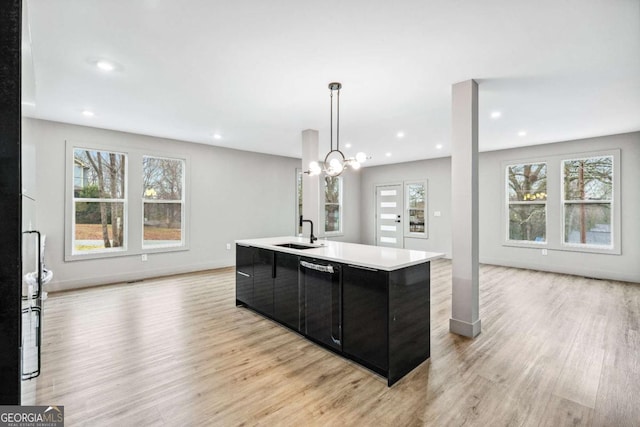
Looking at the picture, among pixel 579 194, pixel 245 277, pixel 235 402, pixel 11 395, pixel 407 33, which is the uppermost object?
pixel 407 33

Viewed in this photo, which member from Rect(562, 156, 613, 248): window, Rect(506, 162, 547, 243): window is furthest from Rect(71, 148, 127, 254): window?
Rect(562, 156, 613, 248): window

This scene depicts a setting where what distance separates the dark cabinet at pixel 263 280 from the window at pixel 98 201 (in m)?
3.14

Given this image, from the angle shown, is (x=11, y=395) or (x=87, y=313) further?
(x=87, y=313)

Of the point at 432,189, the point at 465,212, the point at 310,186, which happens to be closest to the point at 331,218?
the point at 432,189

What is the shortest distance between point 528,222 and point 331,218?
476 cm

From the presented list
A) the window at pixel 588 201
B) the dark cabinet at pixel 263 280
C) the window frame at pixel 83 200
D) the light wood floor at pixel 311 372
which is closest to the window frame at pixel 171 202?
the window frame at pixel 83 200

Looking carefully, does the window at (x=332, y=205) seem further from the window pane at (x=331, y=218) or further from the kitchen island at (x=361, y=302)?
the kitchen island at (x=361, y=302)

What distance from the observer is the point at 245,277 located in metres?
3.80

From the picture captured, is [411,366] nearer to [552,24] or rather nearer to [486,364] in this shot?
[486,364]

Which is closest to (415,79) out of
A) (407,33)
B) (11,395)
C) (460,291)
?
(407,33)

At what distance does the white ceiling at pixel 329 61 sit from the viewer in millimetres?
2066

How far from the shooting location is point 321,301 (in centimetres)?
275

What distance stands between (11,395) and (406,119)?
4.64 metres

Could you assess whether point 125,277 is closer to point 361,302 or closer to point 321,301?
point 321,301
